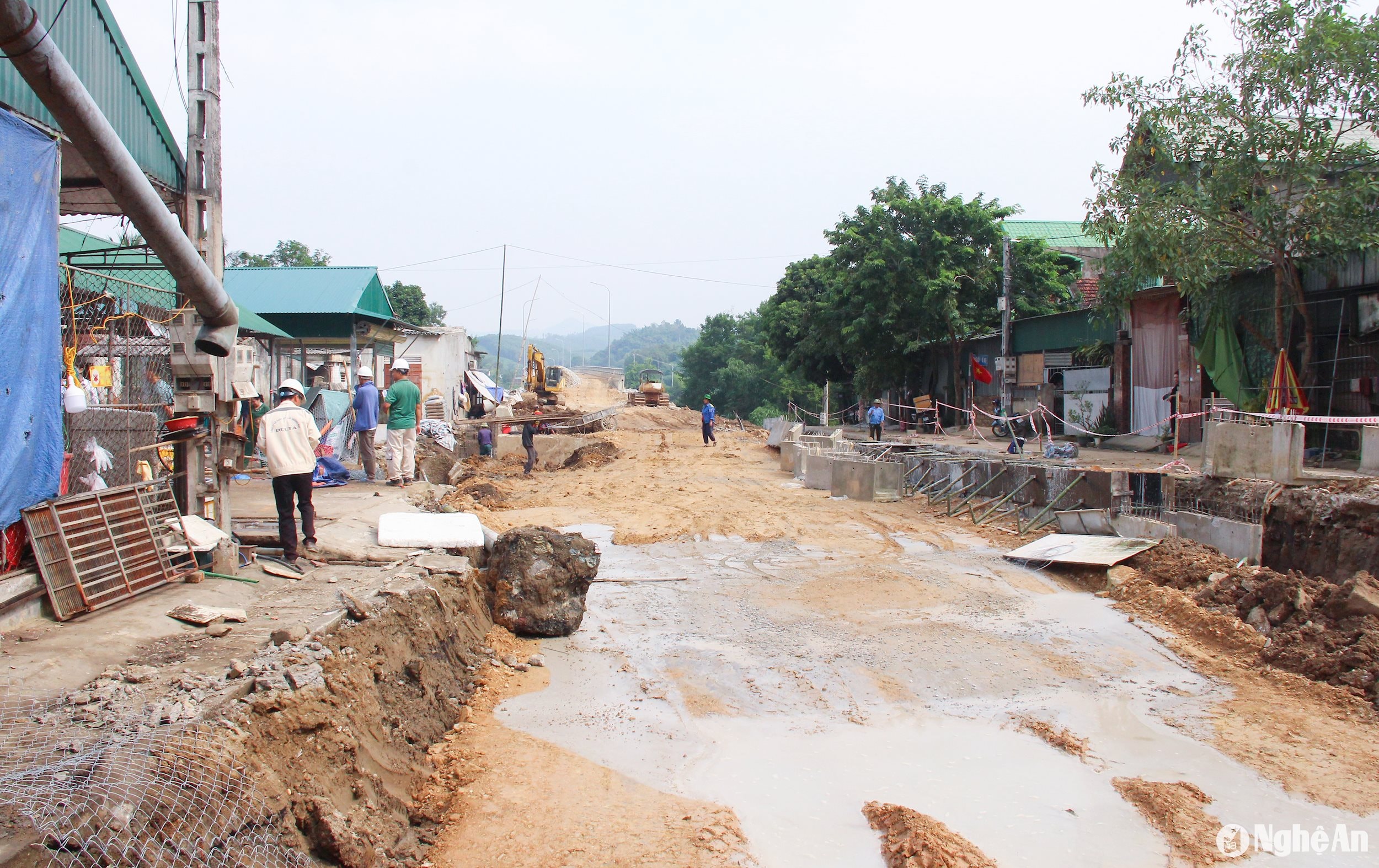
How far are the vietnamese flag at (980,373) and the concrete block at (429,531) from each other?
71.3ft

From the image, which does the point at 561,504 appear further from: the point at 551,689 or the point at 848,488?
the point at 551,689

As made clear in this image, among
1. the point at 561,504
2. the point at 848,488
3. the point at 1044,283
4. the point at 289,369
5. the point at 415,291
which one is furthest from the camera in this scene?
the point at 415,291

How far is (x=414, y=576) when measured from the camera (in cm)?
621

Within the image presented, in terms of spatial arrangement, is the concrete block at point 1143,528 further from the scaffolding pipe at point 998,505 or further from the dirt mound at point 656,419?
the dirt mound at point 656,419

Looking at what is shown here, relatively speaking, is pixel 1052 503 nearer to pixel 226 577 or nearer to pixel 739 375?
pixel 226 577

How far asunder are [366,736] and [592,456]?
1655 centimetres

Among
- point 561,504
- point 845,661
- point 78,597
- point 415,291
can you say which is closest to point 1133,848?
point 845,661

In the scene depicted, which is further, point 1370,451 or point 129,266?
point 1370,451

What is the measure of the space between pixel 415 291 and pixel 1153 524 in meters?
36.7

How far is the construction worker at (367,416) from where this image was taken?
1117 cm

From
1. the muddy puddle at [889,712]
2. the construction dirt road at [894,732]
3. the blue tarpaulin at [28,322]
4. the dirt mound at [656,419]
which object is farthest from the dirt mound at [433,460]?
the dirt mound at [656,419]

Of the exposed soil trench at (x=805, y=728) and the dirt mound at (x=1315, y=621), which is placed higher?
the dirt mound at (x=1315, y=621)

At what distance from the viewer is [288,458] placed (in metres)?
6.61

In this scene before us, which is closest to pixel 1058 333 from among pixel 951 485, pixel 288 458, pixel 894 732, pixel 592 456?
pixel 951 485
